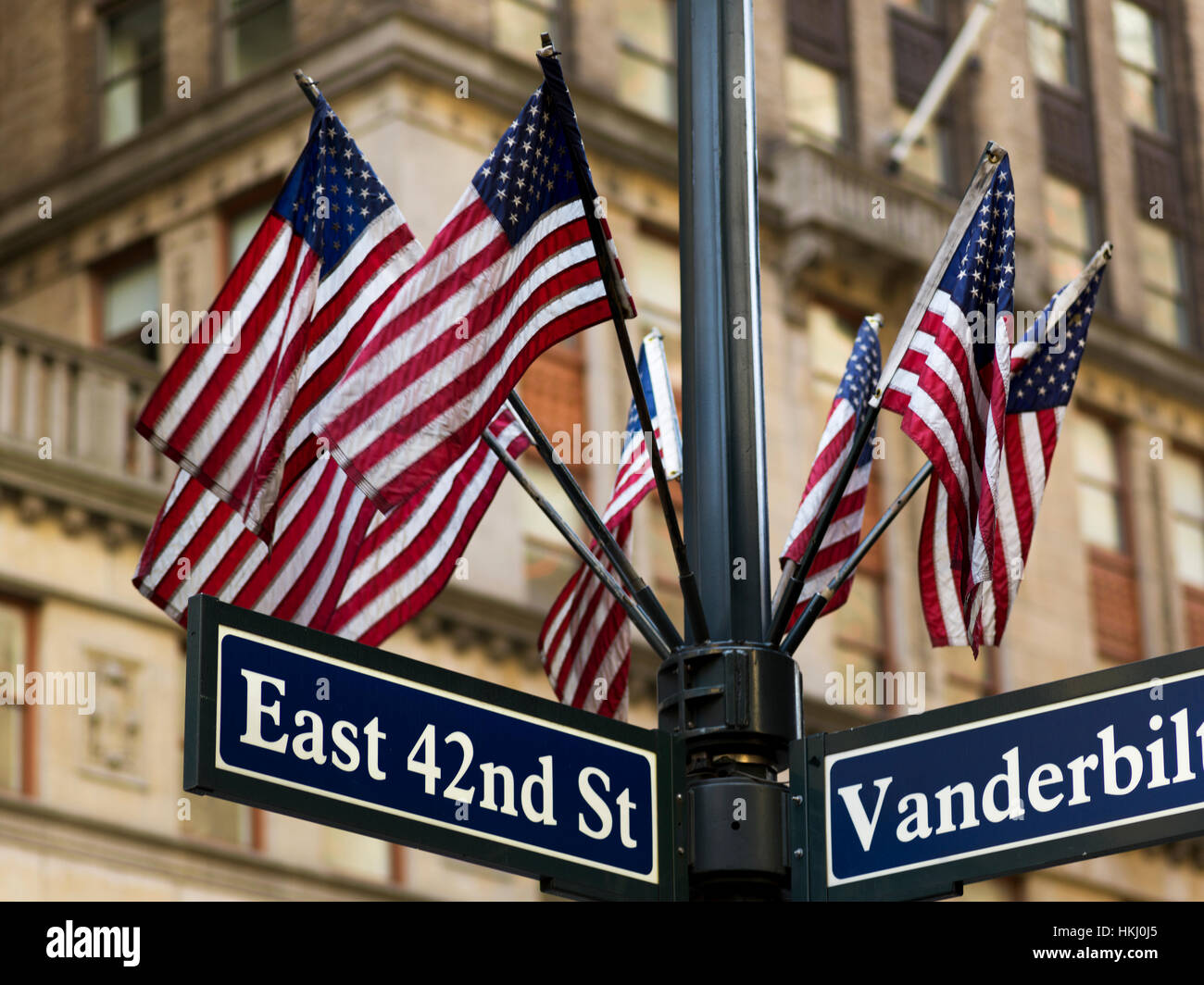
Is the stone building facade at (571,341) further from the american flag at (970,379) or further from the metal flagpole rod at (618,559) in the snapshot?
the american flag at (970,379)

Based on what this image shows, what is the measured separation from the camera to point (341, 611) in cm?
768

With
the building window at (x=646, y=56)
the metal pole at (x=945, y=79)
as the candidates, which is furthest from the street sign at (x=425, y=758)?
the metal pole at (x=945, y=79)

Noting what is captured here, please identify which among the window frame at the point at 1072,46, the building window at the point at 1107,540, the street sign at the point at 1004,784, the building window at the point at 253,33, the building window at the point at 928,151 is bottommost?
the street sign at the point at 1004,784

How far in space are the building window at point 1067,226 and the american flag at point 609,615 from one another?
95.4 ft

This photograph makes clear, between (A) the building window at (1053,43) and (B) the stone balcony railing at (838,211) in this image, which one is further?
(A) the building window at (1053,43)

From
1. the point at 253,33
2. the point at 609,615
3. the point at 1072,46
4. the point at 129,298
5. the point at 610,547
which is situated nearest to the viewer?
the point at 610,547

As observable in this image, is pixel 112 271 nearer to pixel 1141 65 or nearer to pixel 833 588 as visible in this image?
pixel 1141 65

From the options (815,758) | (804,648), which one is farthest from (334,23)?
(815,758)

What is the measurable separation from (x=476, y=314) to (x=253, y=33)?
23771 mm

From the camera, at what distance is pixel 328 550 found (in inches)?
284

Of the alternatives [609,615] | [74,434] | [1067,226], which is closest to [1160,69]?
[1067,226]

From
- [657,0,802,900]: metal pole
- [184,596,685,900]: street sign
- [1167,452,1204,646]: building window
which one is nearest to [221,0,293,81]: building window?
[1167,452,1204,646]: building window

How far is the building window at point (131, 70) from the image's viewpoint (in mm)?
29922

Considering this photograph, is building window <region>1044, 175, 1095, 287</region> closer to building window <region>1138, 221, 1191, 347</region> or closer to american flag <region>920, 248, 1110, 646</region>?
building window <region>1138, 221, 1191, 347</region>
